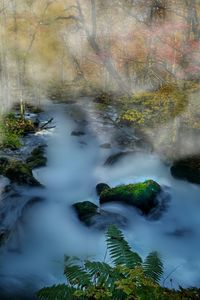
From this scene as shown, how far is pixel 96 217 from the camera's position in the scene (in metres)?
8.37

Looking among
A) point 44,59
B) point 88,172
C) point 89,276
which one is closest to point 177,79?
point 88,172

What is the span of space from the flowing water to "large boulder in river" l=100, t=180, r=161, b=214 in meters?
0.26

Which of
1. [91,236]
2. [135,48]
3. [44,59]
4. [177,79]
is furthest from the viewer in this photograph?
[44,59]

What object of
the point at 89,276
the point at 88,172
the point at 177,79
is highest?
the point at 177,79

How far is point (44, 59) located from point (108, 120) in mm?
16423

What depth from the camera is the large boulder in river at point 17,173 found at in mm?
9854

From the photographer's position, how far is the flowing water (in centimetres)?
679

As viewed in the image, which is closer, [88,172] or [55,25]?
[88,172]

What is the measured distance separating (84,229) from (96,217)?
1.35ft

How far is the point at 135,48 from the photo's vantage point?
63.1 ft

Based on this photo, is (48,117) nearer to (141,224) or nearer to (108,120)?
(108,120)

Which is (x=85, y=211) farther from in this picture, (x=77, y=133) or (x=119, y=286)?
(x=77, y=133)

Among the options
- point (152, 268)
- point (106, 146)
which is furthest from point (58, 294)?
point (106, 146)

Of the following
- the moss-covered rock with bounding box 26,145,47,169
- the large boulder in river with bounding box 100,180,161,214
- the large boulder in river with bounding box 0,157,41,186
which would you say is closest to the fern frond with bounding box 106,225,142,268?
the large boulder in river with bounding box 100,180,161,214
